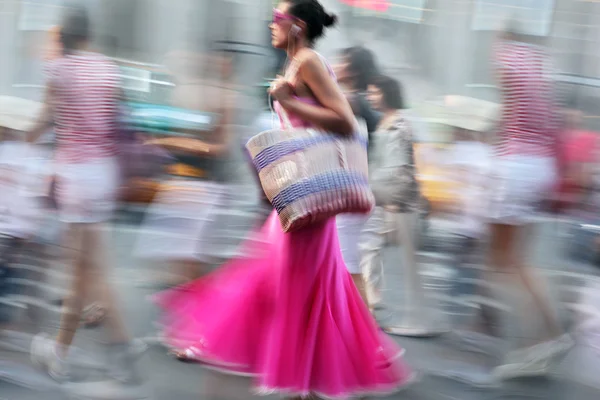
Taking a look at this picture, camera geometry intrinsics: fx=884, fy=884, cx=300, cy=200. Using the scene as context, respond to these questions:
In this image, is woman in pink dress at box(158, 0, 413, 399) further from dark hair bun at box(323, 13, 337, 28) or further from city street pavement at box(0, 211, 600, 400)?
city street pavement at box(0, 211, 600, 400)

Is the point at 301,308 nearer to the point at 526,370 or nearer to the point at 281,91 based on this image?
the point at 281,91

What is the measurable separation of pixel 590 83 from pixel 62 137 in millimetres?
4666

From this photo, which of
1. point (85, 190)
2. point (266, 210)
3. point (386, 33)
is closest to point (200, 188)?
point (266, 210)

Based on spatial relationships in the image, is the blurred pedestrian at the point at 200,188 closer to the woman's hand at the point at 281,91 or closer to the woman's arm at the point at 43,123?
the woman's arm at the point at 43,123

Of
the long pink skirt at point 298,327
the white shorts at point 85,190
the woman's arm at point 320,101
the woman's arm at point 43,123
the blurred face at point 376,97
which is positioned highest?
the woman's arm at point 320,101

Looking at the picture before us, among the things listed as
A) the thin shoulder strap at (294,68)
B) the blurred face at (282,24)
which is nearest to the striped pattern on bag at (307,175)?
the thin shoulder strap at (294,68)

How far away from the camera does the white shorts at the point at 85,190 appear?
13.4ft

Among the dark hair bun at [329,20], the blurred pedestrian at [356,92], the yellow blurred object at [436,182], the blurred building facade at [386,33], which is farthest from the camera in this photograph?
the blurred building facade at [386,33]

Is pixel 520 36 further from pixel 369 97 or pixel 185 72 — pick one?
pixel 185 72

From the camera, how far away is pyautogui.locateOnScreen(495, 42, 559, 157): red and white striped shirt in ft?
14.5

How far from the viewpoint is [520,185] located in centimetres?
441

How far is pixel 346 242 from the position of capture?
184 inches

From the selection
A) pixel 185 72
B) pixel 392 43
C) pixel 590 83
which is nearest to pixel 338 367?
pixel 185 72

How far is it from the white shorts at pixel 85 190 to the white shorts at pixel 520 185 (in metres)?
1.93
